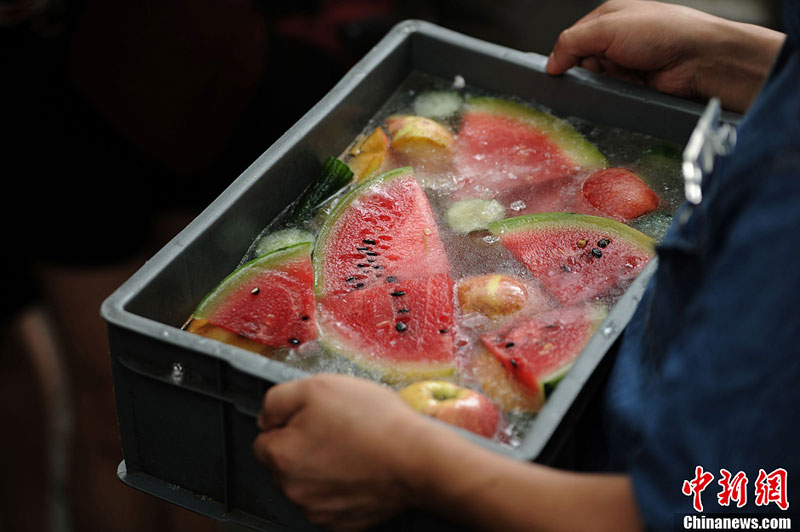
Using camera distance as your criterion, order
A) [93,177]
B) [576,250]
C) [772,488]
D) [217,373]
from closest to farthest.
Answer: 1. [772,488]
2. [217,373]
3. [576,250]
4. [93,177]

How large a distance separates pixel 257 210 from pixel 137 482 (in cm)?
63

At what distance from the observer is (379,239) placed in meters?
1.90

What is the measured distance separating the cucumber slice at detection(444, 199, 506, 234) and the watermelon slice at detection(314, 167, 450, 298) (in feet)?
0.16

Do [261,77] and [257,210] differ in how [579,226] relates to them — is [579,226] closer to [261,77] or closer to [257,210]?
[257,210]

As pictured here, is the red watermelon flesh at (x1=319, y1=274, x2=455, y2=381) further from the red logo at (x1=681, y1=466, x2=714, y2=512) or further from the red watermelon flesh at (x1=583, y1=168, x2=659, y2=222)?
the red logo at (x1=681, y1=466, x2=714, y2=512)

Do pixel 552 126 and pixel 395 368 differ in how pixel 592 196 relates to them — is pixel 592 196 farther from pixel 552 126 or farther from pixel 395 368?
pixel 395 368

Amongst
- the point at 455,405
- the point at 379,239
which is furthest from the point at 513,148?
the point at 455,405

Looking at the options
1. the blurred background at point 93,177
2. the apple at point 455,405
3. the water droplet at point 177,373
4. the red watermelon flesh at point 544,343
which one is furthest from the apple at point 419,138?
the blurred background at point 93,177

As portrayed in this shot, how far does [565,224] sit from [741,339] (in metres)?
0.90

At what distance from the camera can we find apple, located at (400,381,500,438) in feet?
4.69

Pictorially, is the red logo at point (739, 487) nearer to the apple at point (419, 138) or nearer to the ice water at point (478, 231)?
the ice water at point (478, 231)

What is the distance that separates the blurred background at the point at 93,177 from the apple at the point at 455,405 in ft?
5.20

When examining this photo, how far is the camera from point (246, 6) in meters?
3.09

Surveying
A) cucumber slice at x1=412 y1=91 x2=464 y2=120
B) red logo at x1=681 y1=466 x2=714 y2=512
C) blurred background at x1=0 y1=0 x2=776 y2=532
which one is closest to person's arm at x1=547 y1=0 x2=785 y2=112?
cucumber slice at x1=412 y1=91 x2=464 y2=120
